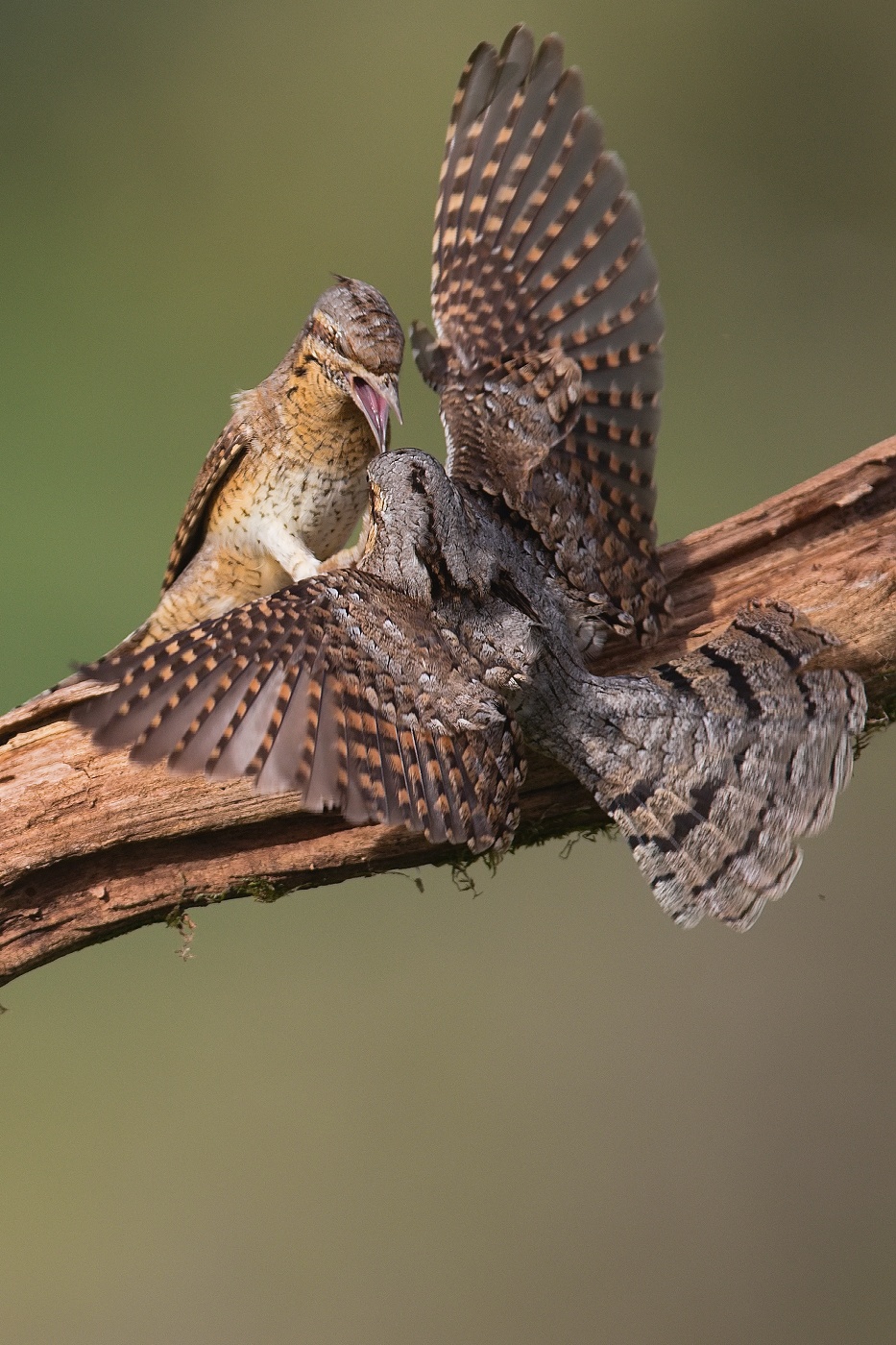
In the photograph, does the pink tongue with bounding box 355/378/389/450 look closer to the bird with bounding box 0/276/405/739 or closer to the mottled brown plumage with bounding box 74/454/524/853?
the bird with bounding box 0/276/405/739

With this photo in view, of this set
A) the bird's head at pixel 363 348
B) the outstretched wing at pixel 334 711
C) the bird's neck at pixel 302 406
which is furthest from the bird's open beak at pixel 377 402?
the outstretched wing at pixel 334 711

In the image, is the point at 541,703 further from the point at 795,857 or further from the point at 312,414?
the point at 312,414

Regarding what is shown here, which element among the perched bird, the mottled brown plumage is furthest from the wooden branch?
the perched bird

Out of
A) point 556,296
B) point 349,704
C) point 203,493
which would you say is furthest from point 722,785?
point 203,493

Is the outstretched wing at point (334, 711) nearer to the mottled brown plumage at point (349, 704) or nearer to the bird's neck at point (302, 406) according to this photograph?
the mottled brown plumage at point (349, 704)

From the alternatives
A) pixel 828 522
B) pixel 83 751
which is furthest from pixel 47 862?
pixel 828 522

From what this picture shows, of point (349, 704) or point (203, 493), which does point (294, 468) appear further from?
point (349, 704)
